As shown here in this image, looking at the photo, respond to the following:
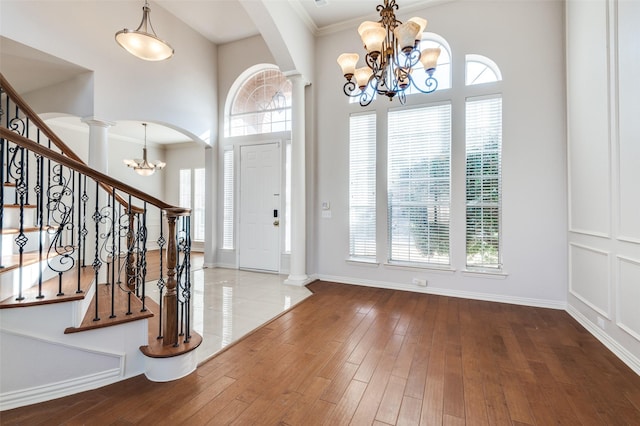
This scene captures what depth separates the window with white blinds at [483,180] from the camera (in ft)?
12.2

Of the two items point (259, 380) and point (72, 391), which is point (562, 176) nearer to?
point (259, 380)

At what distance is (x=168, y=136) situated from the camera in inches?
312

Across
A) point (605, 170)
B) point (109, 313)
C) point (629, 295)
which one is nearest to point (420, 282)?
point (629, 295)

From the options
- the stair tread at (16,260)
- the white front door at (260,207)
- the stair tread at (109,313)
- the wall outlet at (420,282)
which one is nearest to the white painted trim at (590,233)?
the wall outlet at (420,282)

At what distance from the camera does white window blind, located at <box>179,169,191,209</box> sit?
869cm

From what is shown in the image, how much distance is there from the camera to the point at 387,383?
1.99 m

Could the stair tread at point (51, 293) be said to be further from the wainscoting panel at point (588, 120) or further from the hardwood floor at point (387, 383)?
the wainscoting panel at point (588, 120)

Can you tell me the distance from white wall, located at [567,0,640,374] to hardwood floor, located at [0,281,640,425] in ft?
1.05

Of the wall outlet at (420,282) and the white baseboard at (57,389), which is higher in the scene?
the wall outlet at (420,282)

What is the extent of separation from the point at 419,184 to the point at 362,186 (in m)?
0.87

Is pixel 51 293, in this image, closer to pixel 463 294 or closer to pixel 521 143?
pixel 463 294

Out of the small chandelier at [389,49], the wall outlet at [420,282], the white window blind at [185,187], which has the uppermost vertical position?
the small chandelier at [389,49]

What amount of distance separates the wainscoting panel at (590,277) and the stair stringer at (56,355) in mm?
4017

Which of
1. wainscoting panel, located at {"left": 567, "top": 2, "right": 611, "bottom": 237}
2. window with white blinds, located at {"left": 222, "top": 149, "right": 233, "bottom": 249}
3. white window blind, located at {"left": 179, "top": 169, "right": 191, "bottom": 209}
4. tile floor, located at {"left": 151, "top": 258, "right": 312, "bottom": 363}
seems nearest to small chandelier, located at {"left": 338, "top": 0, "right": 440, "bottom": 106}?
wainscoting panel, located at {"left": 567, "top": 2, "right": 611, "bottom": 237}
